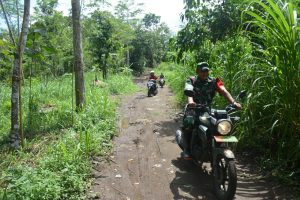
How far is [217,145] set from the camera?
3830mm

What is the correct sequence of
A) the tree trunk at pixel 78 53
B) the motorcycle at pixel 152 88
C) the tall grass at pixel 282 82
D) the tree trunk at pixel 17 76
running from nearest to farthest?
the tall grass at pixel 282 82, the tree trunk at pixel 17 76, the tree trunk at pixel 78 53, the motorcycle at pixel 152 88

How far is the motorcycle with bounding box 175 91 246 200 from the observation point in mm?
3564

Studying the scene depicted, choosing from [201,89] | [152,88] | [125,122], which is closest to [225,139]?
[201,89]

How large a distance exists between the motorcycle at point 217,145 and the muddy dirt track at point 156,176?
315 mm

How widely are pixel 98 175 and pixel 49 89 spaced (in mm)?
8323

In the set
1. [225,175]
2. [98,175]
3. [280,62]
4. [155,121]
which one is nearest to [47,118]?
[155,121]

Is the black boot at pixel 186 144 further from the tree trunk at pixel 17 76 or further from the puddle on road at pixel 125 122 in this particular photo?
the tree trunk at pixel 17 76

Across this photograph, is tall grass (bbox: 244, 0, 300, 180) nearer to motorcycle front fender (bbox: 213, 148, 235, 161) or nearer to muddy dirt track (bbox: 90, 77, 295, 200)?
muddy dirt track (bbox: 90, 77, 295, 200)

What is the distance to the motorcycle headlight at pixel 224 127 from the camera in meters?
3.62

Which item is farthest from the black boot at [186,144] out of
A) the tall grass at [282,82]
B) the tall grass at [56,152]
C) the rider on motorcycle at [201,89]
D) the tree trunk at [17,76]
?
the tree trunk at [17,76]

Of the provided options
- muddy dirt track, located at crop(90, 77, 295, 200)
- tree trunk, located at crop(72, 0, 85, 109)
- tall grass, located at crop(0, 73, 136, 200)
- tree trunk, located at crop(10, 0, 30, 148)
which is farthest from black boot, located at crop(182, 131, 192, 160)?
tree trunk, located at crop(72, 0, 85, 109)

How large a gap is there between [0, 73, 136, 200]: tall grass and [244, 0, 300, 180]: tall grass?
112 inches

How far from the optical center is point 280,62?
4164 mm

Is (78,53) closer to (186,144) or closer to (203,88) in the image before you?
(203,88)
